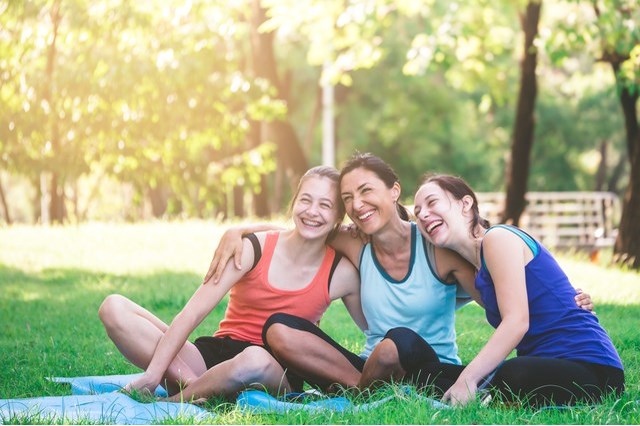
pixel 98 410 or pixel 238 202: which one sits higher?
pixel 238 202

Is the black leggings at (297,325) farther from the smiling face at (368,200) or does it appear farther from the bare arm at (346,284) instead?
the smiling face at (368,200)

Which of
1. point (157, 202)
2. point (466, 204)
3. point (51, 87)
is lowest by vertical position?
point (157, 202)

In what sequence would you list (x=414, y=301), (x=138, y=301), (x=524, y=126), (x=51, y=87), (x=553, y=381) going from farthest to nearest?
(x=51, y=87) < (x=524, y=126) < (x=138, y=301) < (x=414, y=301) < (x=553, y=381)

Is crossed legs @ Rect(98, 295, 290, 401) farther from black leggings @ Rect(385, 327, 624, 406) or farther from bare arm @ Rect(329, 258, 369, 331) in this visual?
black leggings @ Rect(385, 327, 624, 406)

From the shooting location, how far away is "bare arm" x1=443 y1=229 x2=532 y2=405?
4781 mm

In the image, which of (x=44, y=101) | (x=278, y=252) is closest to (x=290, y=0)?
(x=44, y=101)

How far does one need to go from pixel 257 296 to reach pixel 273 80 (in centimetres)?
1673

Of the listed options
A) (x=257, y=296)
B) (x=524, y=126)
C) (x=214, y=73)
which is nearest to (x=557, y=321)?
(x=257, y=296)

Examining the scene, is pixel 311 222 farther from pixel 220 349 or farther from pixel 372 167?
pixel 220 349

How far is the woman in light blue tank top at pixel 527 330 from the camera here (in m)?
4.80

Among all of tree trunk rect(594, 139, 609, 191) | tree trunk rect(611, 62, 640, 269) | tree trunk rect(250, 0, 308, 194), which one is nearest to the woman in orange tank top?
tree trunk rect(611, 62, 640, 269)

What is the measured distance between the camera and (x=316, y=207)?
5.52 m

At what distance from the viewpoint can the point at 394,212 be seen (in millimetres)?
5492

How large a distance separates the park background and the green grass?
31 mm
